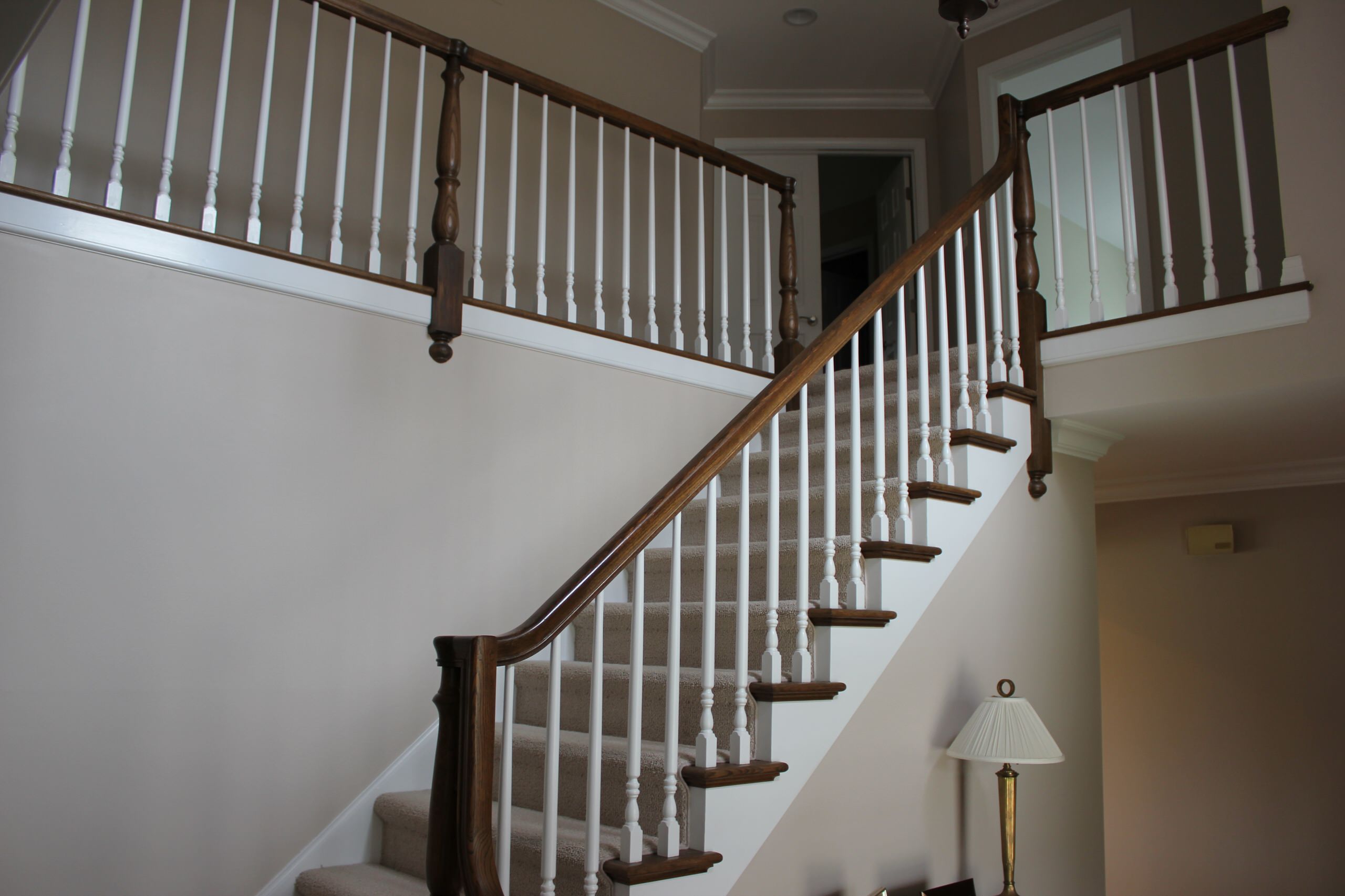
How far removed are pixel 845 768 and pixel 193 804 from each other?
181 centimetres

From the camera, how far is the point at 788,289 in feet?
14.1

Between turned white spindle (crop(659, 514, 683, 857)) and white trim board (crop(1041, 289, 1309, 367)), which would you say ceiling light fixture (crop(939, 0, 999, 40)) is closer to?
white trim board (crop(1041, 289, 1309, 367))

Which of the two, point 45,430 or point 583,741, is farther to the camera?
point 583,741

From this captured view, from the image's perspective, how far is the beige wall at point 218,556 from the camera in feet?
8.21

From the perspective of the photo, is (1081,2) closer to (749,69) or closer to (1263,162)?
(1263,162)

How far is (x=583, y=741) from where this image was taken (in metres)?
2.78

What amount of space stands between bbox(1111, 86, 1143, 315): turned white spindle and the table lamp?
1381 mm

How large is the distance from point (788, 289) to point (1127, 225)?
56.7 inches

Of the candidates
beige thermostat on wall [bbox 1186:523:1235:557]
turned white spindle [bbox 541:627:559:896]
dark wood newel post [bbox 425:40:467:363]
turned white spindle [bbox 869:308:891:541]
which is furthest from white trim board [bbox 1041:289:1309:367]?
turned white spindle [bbox 541:627:559:896]

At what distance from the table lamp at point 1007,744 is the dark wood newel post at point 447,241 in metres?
2.06

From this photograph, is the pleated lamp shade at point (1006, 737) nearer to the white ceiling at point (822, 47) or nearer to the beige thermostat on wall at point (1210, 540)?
the beige thermostat on wall at point (1210, 540)

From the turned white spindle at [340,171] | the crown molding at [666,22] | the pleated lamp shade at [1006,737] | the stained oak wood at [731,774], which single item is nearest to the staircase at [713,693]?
the stained oak wood at [731,774]

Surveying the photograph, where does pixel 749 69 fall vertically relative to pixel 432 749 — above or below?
above

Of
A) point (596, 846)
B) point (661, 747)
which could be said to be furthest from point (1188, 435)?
point (596, 846)
